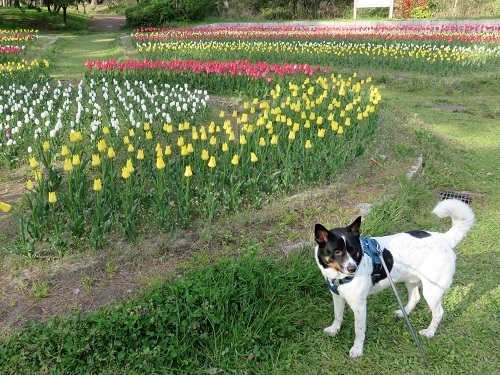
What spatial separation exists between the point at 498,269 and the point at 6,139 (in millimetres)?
6232

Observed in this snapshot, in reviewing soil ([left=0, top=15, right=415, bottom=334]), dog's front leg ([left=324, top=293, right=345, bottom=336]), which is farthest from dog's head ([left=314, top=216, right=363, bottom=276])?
soil ([left=0, top=15, right=415, bottom=334])

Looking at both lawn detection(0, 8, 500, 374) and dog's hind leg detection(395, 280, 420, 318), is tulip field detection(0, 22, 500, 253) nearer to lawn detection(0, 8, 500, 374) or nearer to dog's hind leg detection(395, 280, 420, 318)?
lawn detection(0, 8, 500, 374)

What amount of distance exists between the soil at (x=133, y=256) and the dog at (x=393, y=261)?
1.14 meters

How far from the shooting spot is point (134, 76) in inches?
415

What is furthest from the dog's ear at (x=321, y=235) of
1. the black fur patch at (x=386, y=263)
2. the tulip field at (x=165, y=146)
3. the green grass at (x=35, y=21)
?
the green grass at (x=35, y=21)

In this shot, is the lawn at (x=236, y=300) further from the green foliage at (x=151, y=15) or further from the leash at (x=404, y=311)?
the green foliage at (x=151, y=15)

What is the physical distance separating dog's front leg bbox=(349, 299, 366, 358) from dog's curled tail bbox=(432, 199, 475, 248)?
0.81 m

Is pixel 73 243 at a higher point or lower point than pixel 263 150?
lower

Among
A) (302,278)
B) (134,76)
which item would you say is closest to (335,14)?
(134,76)

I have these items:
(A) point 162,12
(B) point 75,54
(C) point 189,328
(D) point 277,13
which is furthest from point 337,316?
(D) point 277,13

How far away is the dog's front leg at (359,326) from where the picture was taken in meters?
3.13

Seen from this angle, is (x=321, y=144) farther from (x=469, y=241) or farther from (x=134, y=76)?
(x=134, y=76)

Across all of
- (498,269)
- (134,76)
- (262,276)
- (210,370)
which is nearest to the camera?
(210,370)

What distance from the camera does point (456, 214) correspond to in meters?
3.14
